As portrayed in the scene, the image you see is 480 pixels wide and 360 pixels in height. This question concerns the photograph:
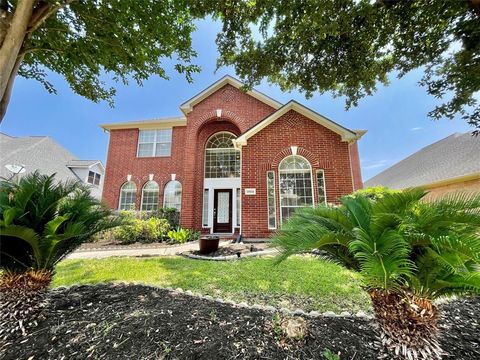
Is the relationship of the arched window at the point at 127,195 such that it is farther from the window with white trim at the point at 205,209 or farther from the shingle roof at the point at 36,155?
the shingle roof at the point at 36,155

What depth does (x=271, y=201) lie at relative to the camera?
376 inches

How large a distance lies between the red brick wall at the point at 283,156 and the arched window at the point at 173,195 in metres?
5.55

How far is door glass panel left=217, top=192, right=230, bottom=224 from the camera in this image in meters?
12.6

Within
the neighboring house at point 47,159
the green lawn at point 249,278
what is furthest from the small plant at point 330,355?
the neighboring house at point 47,159

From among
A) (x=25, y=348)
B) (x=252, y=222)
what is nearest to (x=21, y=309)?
(x=25, y=348)

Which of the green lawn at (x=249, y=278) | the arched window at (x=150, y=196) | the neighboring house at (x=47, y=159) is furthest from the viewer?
the neighboring house at (x=47, y=159)

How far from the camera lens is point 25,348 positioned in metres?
2.08

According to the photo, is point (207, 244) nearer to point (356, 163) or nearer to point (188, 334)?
point (188, 334)

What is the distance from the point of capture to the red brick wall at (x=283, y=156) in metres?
9.34

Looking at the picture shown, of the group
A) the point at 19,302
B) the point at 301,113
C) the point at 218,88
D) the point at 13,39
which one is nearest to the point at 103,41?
the point at 13,39

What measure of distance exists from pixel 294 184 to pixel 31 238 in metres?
8.79

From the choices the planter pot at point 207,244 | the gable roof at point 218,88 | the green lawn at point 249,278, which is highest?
the gable roof at point 218,88

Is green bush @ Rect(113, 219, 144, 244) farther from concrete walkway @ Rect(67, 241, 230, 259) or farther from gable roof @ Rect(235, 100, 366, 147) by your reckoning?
gable roof @ Rect(235, 100, 366, 147)

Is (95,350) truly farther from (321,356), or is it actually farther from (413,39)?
(413,39)
